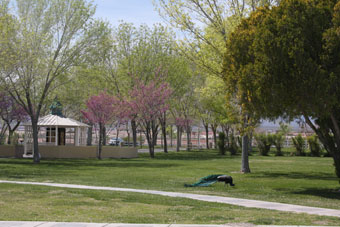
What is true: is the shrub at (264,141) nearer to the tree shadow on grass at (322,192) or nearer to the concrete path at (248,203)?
the tree shadow on grass at (322,192)

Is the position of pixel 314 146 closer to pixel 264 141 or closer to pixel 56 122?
pixel 264 141

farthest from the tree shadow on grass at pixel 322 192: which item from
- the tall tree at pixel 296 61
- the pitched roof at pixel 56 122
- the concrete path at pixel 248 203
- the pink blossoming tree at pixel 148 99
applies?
the pitched roof at pixel 56 122

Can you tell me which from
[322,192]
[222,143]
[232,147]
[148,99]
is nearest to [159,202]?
[322,192]

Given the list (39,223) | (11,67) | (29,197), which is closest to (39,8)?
(11,67)

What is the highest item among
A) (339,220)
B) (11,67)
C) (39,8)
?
(39,8)

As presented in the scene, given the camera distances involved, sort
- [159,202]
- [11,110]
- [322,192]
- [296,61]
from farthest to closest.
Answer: [11,110], [322,192], [296,61], [159,202]

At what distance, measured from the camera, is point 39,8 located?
29281 millimetres

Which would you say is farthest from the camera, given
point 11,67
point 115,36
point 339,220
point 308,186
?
point 115,36

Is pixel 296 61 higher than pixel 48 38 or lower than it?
lower

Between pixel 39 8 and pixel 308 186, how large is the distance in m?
19.9

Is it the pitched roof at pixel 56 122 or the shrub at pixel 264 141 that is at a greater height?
the pitched roof at pixel 56 122

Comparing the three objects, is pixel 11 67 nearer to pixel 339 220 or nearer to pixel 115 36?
pixel 115 36

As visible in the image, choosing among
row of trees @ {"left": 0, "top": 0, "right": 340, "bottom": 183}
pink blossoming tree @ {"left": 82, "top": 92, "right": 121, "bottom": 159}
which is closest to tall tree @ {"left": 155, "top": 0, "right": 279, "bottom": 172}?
row of trees @ {"left": 0, "top": 0, "right": 340, "bottom": 183}

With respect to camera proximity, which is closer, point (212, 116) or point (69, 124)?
point (69, 124)
